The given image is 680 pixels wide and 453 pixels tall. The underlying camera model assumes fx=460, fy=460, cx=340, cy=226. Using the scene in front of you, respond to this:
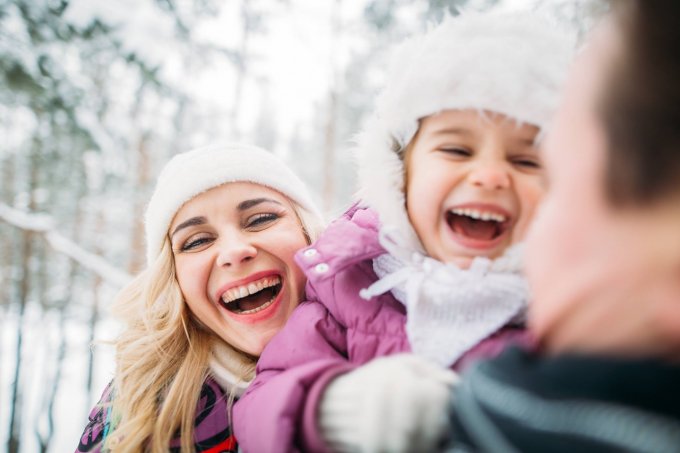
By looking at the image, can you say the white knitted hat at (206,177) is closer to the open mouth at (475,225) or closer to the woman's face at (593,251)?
the open mouth at (475,225)

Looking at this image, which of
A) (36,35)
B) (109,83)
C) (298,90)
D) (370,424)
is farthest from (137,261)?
(370,424)

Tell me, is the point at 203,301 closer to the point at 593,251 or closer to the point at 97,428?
the point at 97,428

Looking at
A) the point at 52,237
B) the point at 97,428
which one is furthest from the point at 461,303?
the point at 52,237

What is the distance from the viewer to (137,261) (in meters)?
8.78

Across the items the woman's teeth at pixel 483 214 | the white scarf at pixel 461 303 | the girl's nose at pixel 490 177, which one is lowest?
the white scarf at pixel 461 303

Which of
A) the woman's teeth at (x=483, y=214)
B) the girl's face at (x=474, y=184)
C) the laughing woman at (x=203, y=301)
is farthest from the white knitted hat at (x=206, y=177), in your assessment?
the woman's teeth at (x=483, y=214)

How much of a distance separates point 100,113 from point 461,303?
8212 mm

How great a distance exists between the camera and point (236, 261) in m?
1.63

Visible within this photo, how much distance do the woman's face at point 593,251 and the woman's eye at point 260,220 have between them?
1236mm

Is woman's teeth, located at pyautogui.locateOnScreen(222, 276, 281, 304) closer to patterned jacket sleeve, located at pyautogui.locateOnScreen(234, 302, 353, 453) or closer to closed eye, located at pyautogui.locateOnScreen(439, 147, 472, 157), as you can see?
patterned jacket sleeve, located at pyautogui.locateOnScreen(234, 302, 353, 453)

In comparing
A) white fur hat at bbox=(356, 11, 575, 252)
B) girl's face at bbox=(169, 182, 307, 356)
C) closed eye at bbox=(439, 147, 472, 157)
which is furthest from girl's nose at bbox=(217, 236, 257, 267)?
closed eye at bbox=(439, 147, 472, 157)

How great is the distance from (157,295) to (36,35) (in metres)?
3.71

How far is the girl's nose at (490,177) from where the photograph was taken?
1021mm

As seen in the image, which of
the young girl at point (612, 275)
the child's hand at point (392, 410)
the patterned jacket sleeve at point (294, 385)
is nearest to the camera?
the young girl at point (612, 275)
